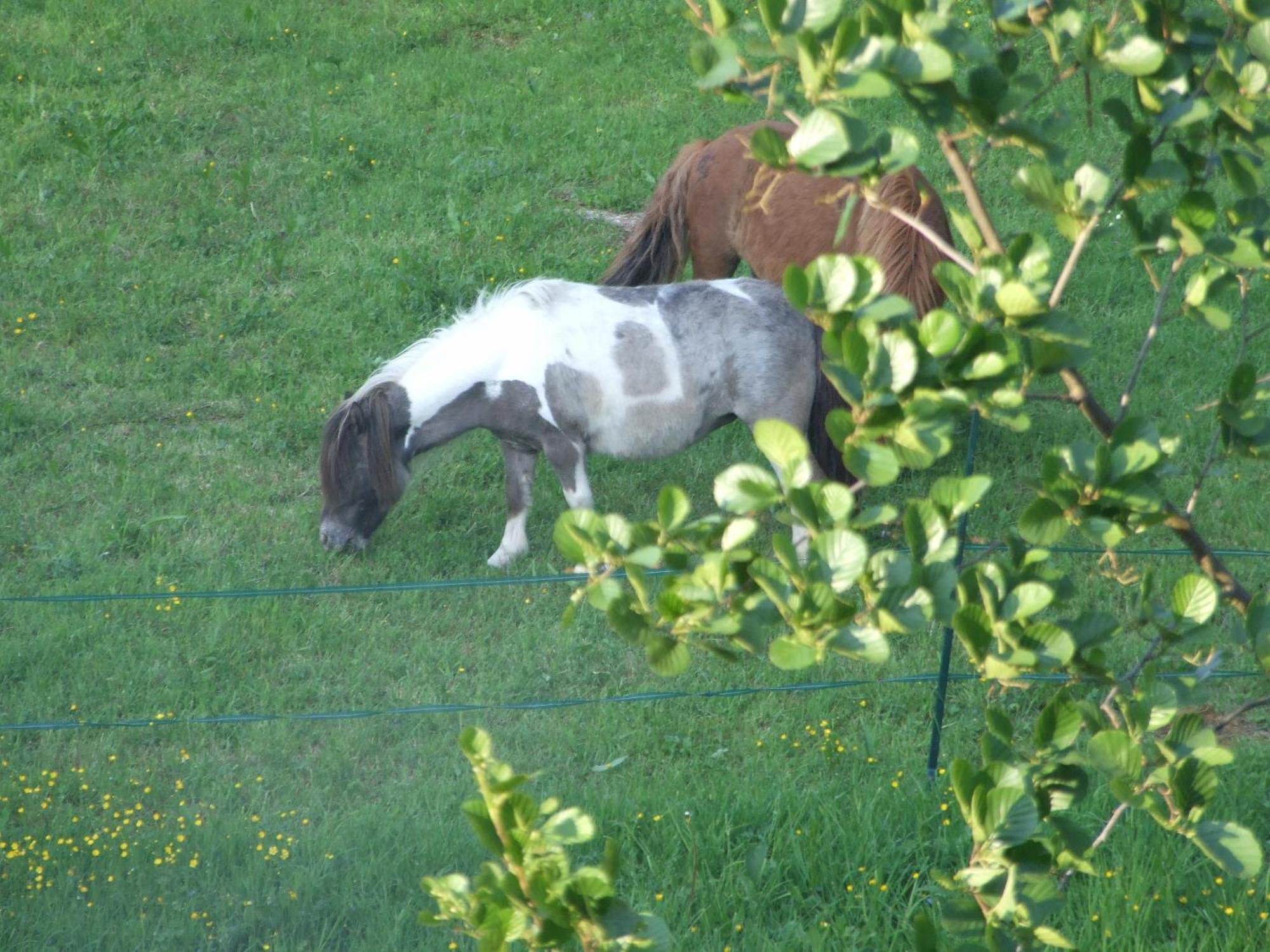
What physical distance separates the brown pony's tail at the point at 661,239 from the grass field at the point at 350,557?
97cm

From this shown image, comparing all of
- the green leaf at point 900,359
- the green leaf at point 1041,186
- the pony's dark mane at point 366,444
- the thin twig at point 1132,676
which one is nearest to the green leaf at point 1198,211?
the green leaf at point 1041,186

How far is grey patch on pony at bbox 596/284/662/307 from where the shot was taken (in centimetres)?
644

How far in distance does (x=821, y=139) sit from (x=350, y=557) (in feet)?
17.6

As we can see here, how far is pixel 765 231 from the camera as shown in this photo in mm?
7359

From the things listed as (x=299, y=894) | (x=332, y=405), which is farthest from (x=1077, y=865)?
(x=332, y=405)

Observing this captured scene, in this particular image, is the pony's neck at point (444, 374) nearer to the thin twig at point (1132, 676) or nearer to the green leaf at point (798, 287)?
the thin twig at point (1132, 676)

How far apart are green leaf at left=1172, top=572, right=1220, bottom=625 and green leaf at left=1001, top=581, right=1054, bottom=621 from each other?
273mm

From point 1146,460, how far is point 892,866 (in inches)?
108

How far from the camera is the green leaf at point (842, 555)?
1.49 meters

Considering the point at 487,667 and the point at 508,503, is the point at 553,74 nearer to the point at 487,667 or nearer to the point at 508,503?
the point at 508,503

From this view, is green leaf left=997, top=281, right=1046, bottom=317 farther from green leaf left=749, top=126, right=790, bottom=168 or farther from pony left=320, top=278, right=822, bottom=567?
Answer: pony left=320, top=278, right=822, bottom=567

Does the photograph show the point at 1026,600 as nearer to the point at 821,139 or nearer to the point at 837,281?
the point at 837,281

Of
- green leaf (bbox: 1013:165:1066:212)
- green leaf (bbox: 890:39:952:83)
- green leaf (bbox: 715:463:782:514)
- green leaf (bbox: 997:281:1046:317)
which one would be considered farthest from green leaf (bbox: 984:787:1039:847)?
green leaf (bbox: 890:39:952:83)

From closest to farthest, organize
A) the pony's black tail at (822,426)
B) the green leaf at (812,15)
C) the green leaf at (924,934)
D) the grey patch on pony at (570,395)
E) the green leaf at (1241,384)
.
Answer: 1. the green leaf at (812,15)
2. the green leaf at (924,934)
3. the green leaf at (1241,384)
4. the grey patch on pony at (570,395)
5. the pony's black tail at (822,426)
